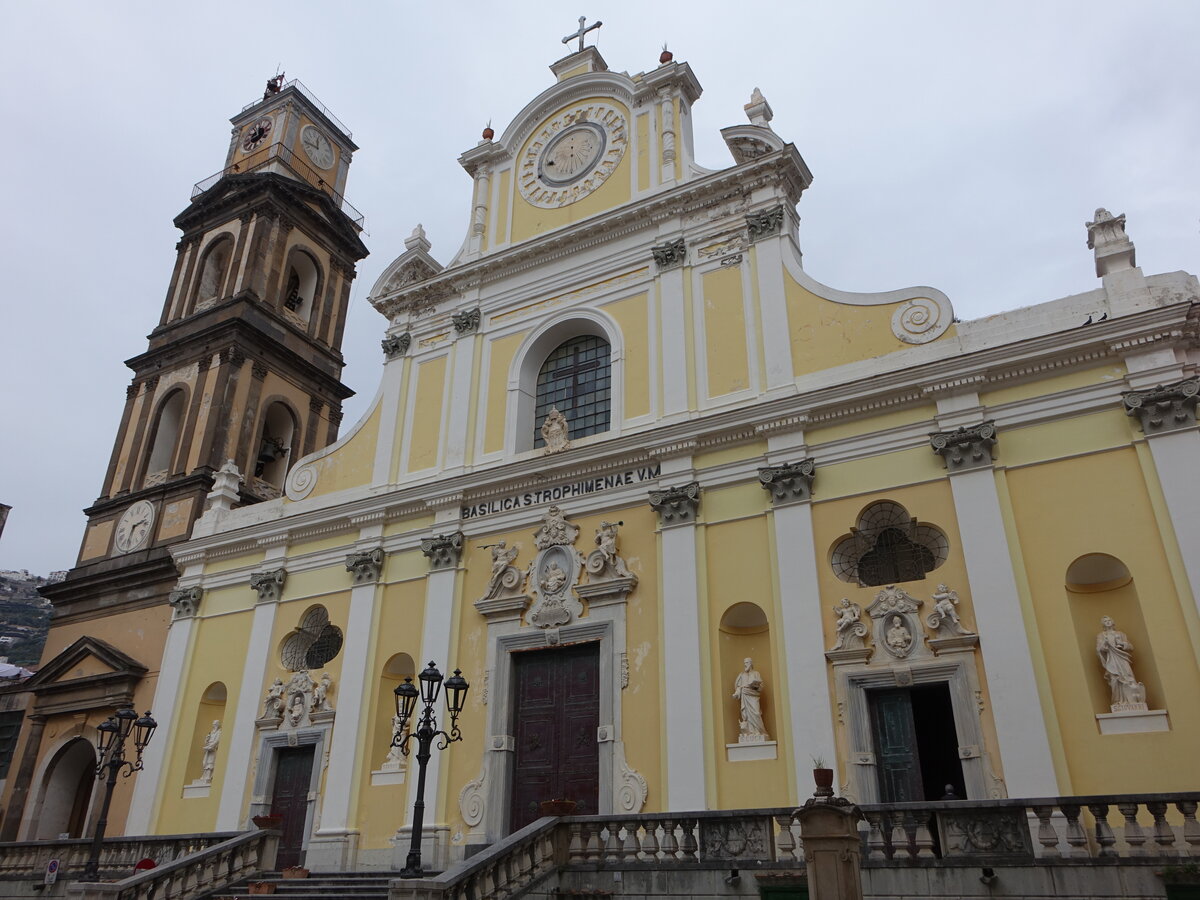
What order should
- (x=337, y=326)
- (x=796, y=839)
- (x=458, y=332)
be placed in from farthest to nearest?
(x=337, y=326)
(x=458, y=332)
(x=796, y=839)

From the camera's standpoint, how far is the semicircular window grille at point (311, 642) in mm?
18062

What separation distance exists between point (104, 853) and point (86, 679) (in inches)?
223

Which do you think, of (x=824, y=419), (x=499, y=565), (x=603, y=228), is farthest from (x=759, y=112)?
(x=499, y=565)

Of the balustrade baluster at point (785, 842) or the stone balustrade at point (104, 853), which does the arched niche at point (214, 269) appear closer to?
the stone balustrade at point (104, 853)

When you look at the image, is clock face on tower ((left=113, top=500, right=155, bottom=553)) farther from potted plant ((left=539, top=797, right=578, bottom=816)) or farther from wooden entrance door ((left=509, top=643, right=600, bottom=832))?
potted plant ((left=539, top=797, right=578, bottom=816))

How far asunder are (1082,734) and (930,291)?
679 cm

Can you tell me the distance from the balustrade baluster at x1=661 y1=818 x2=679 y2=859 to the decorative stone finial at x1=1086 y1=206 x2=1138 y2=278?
9.50 meters

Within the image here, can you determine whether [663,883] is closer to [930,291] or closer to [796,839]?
[796,839]

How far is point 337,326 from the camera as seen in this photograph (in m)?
28.0

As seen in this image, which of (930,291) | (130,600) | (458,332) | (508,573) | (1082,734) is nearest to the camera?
(1082,734)

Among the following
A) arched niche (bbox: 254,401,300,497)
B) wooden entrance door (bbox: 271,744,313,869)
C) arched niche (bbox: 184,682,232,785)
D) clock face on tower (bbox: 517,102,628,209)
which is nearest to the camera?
wooden entrance door (bbox: 271,744,313,869)

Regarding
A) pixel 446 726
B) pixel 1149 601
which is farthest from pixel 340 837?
pixel 1149 601

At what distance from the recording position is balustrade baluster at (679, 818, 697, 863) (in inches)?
423

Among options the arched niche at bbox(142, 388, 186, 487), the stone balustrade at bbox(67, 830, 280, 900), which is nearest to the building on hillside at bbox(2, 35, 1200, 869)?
the stone balustrade at bbox(67, 830, 280, 900)
